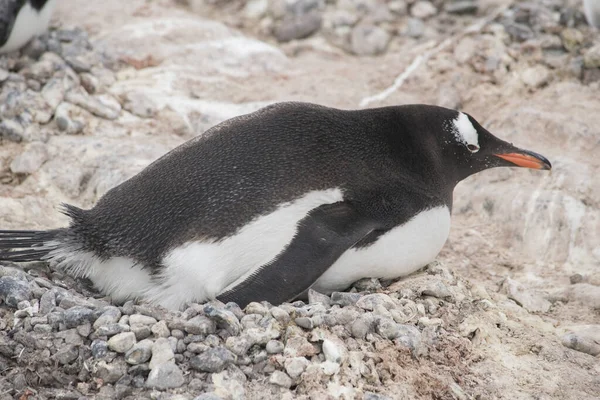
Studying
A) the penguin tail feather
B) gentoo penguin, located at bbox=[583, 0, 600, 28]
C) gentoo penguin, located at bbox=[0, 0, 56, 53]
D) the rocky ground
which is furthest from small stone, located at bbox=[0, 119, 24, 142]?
gentoo penguin, located at bbox=[583, 0, 600, 28]

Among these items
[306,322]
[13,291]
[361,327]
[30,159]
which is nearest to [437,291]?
[361,327]

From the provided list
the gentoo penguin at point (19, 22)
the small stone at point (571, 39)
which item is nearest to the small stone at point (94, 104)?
the gentoo penguin at point (19, 22)

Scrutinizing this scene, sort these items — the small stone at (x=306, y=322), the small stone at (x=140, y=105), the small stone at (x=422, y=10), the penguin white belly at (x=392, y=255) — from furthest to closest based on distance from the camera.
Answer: the small stone at (x=422, y=10) < the small stone at (x=140, y=105) < the penguin white belly at (x=392, y=255) < the small stone at (x=306, y=322)

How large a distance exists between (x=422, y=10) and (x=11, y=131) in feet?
10.6

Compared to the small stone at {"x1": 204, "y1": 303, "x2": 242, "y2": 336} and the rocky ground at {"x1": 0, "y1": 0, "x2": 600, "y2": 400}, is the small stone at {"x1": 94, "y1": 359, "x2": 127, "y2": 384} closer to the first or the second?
the rocky ground at {"x1": 0, "y1": 0, "x2": 600, "y2": 400}

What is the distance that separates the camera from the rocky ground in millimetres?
2295

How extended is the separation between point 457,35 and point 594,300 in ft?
8.64

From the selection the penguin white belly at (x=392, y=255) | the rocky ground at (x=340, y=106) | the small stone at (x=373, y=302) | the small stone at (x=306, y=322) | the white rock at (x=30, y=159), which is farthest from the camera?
the white rock at (x=30, y=159)

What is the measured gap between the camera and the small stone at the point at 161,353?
2229 millimetres

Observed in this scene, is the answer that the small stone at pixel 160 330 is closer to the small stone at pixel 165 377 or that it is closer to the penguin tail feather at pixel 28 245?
the small stone at pixel 165 377

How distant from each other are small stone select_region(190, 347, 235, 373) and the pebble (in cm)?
19

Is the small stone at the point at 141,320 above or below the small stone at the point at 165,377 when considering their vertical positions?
above

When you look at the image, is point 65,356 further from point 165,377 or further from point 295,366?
point 295,366

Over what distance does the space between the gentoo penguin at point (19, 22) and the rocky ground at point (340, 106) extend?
0.08 meters
